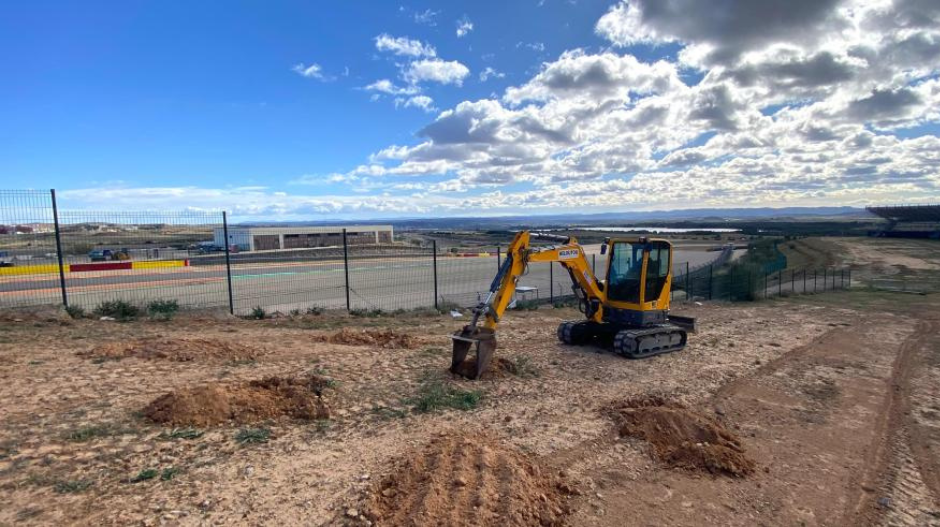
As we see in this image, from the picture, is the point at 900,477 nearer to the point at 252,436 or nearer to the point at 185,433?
the point at 252,436

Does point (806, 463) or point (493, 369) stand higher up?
point (493, 369)

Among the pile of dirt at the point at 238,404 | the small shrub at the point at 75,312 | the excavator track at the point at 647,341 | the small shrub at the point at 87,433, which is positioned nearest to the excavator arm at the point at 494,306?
the excavator track at the point at 647,341

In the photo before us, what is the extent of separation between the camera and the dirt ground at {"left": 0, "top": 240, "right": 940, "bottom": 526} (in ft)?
15.5

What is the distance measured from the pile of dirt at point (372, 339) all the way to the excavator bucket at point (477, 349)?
2.44 metres

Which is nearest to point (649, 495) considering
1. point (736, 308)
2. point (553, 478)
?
point (553, 478)

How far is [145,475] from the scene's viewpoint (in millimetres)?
4953

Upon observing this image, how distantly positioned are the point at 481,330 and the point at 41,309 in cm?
1128

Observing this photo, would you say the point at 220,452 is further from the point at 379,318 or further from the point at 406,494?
the point at 379,318

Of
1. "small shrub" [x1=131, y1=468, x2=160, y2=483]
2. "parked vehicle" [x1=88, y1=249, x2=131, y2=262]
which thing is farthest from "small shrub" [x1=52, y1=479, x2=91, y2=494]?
"parked vehicle" [x1=88, y1=249, x2=131, y2=262]

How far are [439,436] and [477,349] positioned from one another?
254 cm

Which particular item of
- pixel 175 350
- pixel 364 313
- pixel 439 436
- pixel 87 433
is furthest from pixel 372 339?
pixel 87 433

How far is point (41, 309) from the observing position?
41.2 feet

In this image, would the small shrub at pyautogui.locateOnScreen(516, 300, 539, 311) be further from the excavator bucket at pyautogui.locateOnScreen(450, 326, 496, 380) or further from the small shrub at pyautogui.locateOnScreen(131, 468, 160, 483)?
the small shrub at pyautogui.locateOnScreen(131, 468, 160, 483)

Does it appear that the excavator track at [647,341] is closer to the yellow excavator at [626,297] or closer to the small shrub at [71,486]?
the yellow excavator at [626,297]
